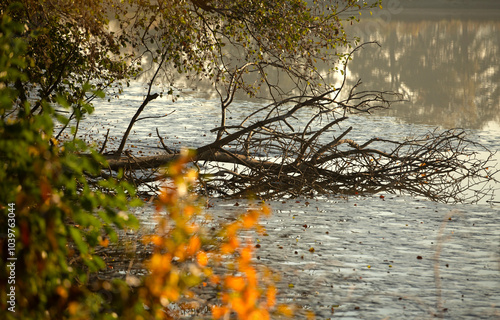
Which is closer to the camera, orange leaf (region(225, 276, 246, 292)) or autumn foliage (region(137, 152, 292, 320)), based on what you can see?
autumn foliage (region(137, 152, 292, 320))

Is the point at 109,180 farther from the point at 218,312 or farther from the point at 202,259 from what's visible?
the point at 202,259

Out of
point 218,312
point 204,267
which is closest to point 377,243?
point 204,267

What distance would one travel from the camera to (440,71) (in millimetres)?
29078

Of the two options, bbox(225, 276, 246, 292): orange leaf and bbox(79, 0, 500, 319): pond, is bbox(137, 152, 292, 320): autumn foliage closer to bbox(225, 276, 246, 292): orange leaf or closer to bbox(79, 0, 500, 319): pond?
bbox(225, 276, 246, 292): orange leaf

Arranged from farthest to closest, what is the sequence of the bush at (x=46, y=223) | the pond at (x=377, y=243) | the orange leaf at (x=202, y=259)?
the orange leaf at (x=202, y=259)
the pond at (x=377, y=243)
the bush at (x=46, y=223)

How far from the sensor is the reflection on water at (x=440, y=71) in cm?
1871

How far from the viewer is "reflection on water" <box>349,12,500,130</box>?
18711 millimetres

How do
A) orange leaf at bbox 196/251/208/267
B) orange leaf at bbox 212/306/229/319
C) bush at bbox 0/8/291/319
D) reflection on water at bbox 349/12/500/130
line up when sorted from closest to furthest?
bush at bbox 0/8/291/319 < orange leaf at bbox 212/306/229/319 < orange leaf at bbox 196/251/208/267 < reflection on water at bbox 349/12/500/130

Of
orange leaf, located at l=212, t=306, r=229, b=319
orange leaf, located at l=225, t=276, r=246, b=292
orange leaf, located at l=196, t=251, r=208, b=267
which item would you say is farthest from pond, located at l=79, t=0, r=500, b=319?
orange leaf, located at l=212, t=306, r=229, b=319

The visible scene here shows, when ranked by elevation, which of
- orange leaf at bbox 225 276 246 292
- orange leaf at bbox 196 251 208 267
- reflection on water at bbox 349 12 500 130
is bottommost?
orange leaf at bbox 225 276 246 292

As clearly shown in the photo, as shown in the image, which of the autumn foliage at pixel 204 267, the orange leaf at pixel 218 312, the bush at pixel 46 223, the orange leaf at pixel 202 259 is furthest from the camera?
the orange leaf at pixel 202 259

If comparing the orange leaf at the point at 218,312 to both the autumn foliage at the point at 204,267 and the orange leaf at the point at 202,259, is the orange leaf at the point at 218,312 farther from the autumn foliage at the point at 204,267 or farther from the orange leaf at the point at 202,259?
the orange leaf at the point at 202,259

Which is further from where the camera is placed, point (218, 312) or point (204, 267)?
point (204, 267)

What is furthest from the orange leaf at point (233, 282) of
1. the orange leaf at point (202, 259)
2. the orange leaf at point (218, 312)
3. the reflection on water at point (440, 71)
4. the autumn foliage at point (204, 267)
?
the reflection on water at point (440, 71)
